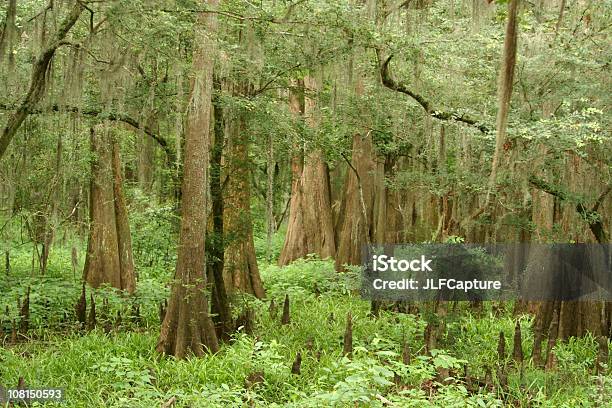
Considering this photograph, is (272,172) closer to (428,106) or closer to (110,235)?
(428,106)

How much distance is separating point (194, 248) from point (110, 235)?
478cm

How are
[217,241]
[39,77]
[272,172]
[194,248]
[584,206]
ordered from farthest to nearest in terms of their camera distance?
[272,172] < [584,206] < [217,241] < [194,248] < [39,77]

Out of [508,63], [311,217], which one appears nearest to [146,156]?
[311,217]

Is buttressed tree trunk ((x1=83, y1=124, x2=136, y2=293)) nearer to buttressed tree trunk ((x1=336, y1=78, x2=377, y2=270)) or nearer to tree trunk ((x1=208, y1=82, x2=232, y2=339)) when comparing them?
tree trunk ((x1=208, y1=82, x2=232, y2=339))

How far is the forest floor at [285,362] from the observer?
6.76 meters

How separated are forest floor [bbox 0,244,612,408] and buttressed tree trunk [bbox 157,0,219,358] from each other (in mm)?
255

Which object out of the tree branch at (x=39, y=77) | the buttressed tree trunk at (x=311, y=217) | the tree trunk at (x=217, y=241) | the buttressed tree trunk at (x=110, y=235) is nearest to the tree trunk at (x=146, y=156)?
the buttressed tree trunk at (x=110, y=235)

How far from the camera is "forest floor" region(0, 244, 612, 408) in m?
6.76

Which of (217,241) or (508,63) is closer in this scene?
(508,63)

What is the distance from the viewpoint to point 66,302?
37.7 ft

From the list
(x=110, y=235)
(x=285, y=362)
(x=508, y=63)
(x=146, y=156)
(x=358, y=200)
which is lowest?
(x=285, y=362)

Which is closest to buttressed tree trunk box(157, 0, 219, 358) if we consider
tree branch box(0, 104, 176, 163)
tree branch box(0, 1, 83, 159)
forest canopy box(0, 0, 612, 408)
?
forest canopy box(0, 0, 612, 408)

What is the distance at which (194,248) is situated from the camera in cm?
880

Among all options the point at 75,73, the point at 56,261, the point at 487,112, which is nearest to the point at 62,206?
the point at 56,261
